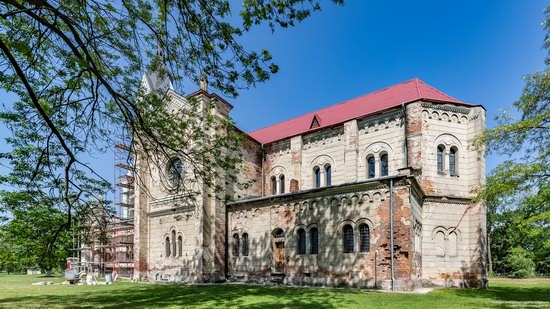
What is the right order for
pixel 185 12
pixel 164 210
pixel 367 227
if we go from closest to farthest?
pixel 185 12 < pixel 367 227 < pixel 164 210

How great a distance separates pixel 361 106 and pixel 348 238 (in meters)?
10.3

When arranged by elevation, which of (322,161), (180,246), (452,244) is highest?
(322,161)

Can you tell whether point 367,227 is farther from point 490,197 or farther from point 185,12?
point 185,12

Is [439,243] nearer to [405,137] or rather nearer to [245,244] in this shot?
[405,137]

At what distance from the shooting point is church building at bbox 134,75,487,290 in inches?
617

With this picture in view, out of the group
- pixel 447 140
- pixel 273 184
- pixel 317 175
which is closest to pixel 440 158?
pixel 447 140

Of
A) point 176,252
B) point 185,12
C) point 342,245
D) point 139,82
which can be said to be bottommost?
point 176,252

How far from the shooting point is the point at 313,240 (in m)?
17.9

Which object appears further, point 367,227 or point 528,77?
point 367,227

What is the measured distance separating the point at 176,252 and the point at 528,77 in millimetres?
21266

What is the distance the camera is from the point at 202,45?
730cm

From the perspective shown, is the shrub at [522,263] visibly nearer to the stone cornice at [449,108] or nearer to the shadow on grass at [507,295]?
the shadow on grass at [507,295]

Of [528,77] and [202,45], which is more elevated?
[528,77]

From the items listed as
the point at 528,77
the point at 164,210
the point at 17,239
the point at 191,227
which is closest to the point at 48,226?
the point at 17,239
